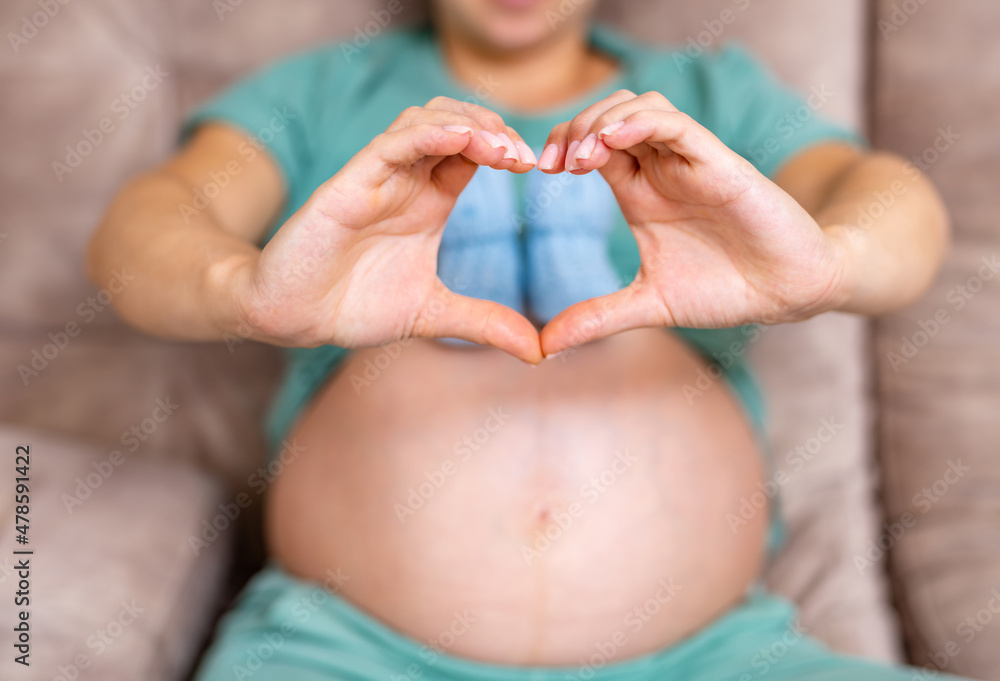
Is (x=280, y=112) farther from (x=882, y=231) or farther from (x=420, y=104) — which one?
(x=882, y=231)

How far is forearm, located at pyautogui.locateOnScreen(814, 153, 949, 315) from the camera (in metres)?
0.60

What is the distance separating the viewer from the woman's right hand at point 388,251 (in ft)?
1.56

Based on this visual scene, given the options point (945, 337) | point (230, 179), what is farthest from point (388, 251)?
point (945, 337)

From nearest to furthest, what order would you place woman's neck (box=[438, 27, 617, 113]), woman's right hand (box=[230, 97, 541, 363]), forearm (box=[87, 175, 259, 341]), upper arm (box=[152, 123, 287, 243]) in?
1. woman's right hand (box=[230, 97, 541, 363])
2. forearm (box=[87, 175, 259, 341])
3. upper arm (box=[152, 123, 287, 243])
4. woman's neck (box=[438, 27, 617, 113])

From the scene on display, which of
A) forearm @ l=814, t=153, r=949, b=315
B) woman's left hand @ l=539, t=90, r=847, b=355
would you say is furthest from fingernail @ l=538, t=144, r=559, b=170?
forearm @ l=814, t=153, r=949, b=315

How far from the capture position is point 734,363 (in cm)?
84

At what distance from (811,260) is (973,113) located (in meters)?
0.56

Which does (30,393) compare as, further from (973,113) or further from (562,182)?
(973,113)

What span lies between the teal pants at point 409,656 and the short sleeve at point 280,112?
47 cm

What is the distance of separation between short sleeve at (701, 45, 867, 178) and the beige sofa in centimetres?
16

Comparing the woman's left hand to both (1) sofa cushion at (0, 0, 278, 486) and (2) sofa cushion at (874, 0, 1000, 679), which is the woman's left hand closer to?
(2) sofa cushion at (874, 0, 1000, 679)

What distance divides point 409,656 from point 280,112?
0.60 m

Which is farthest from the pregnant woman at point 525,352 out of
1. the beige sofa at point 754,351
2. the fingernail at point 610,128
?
the beige sofa at point 754,351

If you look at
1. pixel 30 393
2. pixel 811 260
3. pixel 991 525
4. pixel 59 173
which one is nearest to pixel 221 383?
pixel 30 393
